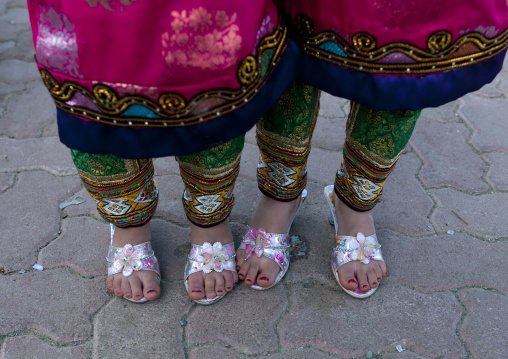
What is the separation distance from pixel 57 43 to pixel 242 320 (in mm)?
864

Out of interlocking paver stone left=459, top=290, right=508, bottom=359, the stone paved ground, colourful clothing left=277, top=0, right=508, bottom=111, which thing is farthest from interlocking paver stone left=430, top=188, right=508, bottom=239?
colourful clothing left=277, top=0, right=508, bottom=111

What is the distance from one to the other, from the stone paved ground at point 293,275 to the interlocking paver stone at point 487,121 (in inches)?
0.4

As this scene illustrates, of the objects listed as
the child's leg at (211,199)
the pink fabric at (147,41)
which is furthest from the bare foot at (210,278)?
the pink fabric at (147,41)

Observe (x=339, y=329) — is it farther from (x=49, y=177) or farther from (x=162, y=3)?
(x=49, y=177)

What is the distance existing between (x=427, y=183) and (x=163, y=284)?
1.10 meters

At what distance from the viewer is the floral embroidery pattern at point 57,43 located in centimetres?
80

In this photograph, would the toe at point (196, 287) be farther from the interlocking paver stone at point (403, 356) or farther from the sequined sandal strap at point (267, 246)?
the interlocking paver stone at point (403, 356)

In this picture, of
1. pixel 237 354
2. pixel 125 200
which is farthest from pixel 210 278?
pixel 125 200

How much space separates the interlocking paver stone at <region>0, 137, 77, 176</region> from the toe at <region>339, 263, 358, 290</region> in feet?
3.72

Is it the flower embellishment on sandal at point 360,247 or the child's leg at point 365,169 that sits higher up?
the child's leg at point 365,169

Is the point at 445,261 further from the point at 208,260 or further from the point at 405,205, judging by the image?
the point at 208,260

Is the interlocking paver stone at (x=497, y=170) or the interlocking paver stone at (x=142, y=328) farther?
the interlocking paver stone at (x=497, y=170)

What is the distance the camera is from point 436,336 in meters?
1.25

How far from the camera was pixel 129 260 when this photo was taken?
4.40 feet
